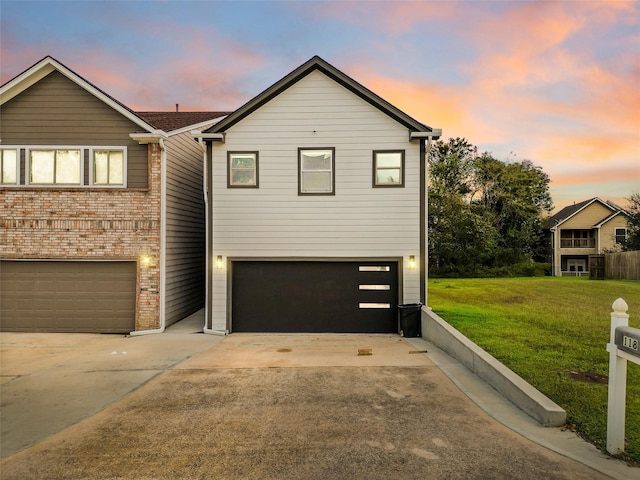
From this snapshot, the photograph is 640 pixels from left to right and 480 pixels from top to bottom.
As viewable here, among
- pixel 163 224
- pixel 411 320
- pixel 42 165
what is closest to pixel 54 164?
pixel 42 165

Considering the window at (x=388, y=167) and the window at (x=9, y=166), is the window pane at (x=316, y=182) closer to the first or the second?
the window at (x=388, y=167)

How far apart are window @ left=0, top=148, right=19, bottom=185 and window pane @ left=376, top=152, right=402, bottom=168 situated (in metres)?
11.5

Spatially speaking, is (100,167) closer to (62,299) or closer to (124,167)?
(124,167)

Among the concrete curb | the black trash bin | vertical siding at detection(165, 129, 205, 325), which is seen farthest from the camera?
vertical siding at detection(165, 129, 205, 325)

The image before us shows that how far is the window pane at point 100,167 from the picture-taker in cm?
1155

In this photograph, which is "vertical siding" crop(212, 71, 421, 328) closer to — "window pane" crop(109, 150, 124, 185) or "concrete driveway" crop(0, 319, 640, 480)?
"window pane" crop(109, 150, 124, 185)

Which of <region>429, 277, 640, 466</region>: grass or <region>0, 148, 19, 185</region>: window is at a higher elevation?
<region>0, 148, 19, 185</region>: window

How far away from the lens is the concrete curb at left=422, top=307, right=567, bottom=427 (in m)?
4.88

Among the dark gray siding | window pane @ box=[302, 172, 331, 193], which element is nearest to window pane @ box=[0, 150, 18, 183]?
the dark gray siding

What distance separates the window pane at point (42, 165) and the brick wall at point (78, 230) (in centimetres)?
45

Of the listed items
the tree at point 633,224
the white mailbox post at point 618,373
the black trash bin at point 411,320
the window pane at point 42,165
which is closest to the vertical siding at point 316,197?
the black trash bin at point 411,320

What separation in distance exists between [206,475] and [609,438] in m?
4.52

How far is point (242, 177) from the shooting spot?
11672 millimetres

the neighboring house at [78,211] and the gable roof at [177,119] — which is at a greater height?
the gable roof at [177,119]
